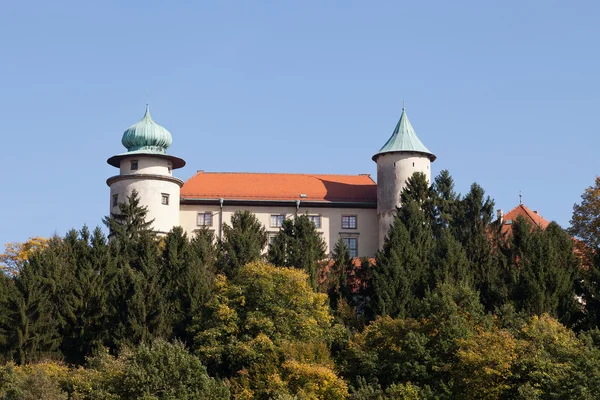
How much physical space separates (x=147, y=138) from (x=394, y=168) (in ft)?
57.6

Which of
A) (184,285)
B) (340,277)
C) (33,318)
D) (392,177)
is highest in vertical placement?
(392,177)

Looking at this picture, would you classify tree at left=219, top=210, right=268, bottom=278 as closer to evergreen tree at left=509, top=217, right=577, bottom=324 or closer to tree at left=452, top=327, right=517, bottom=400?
evergreen tree at left=509, top=217, right=577, bottom=324

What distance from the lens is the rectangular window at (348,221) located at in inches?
3159

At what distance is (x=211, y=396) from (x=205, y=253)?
1706 cm

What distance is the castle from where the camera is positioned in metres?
77.2

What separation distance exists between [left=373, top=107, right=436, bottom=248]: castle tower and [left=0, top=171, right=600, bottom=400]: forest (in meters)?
7.30

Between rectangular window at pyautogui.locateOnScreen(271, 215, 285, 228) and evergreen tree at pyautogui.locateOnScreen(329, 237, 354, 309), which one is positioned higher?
rectangular window at pyautogui.locateOnScreen(271, 215, 285, 228)

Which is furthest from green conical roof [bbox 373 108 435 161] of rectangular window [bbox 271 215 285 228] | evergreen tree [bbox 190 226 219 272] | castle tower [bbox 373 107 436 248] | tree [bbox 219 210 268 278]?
evergreen tree [bbox 190 226 219 272]

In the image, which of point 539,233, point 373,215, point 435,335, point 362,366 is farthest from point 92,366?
point 373,215

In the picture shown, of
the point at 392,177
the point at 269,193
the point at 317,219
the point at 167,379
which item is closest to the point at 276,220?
the point at 269,193

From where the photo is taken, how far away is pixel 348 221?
80375 millimetres

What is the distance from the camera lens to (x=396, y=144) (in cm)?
→ 7956

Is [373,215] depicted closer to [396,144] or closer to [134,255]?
[396,144]

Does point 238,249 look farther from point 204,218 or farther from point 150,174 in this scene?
point 204,218
